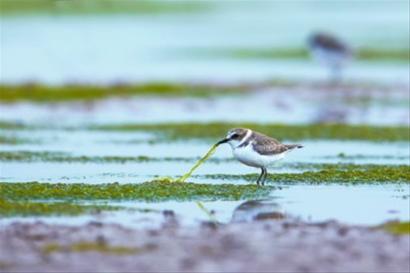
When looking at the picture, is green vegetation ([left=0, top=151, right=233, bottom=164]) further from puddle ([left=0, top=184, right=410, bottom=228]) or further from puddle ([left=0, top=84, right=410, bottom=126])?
puddle ([left=0, top=84, right=410, bottom=126])

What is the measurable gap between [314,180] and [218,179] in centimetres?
154

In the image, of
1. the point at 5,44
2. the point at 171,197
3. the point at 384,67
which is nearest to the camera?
the point at 171,197

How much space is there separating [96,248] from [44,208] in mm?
2858

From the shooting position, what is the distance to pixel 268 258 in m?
15.3

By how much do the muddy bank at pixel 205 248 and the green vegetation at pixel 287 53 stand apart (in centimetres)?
3263

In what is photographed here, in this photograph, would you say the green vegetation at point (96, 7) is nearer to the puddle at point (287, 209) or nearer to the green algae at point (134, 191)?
the green algae at point (134, 191)

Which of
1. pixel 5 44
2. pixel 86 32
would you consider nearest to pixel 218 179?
pixel 5 44

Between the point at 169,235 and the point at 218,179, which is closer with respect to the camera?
the point at 169,235

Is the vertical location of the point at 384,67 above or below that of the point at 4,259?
below

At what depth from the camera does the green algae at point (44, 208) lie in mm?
18250

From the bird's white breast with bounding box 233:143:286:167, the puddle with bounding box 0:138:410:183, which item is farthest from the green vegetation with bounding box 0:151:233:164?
the bird's white breast with bounding box 233:143:286:167

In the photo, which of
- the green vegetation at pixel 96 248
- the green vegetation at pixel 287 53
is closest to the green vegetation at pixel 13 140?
the green vegetation at pixel 96 248

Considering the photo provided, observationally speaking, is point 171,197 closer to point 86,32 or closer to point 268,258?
point 268,258

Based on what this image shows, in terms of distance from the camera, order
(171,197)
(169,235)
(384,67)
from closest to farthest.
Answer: (169,235)
(171,197)
(384,67)
